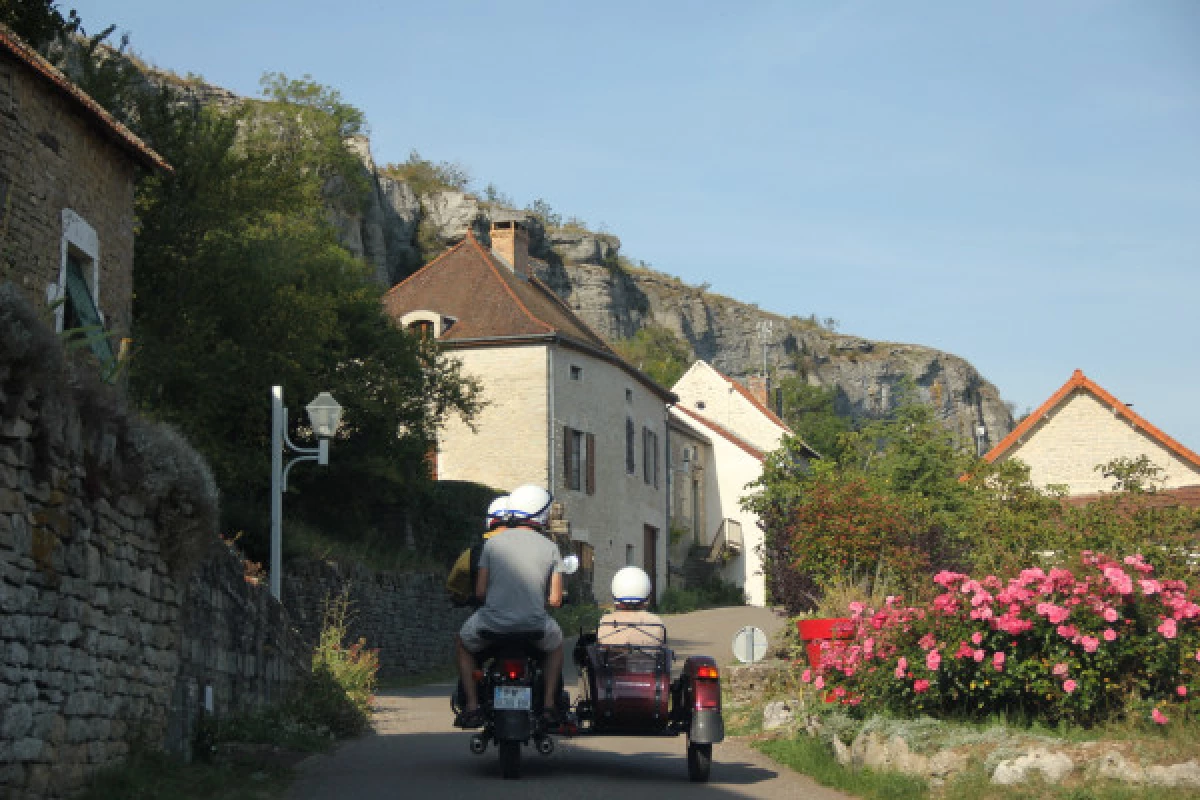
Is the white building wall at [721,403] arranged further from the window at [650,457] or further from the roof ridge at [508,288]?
Answer: the roof ridge at [508,288]

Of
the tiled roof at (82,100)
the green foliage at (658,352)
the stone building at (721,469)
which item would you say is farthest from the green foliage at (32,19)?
the green foliage at (658,352)

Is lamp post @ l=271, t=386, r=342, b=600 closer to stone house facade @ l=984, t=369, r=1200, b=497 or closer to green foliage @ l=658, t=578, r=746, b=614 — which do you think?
stone house facade @ l=984, t=369, r=1200, b=497

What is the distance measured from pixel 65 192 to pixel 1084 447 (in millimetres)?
26701

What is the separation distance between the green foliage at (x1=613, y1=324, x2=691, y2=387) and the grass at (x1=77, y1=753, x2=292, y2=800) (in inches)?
2628

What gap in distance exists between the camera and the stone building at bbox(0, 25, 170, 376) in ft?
53.1

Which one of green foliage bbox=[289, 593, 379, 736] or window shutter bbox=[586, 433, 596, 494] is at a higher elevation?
window shutter bbox=[586, 433, 596, 494]

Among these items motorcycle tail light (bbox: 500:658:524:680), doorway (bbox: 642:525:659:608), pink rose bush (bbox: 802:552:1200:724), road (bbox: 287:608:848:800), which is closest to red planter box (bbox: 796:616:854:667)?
road (bbox: 287:608:848:800)

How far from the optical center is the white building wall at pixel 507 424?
130 feet

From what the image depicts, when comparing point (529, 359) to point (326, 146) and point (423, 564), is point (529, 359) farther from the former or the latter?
point (326, 146)

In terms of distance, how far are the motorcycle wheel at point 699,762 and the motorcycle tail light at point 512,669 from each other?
1.34m

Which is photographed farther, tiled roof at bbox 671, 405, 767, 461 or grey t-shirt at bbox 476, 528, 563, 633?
tiled roof at bbox 671, 405, 767, 461

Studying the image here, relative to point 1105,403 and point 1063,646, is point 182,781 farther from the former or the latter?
point 1105,403

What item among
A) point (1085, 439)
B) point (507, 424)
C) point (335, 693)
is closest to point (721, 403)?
point (507, 424)

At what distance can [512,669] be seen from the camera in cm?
976
